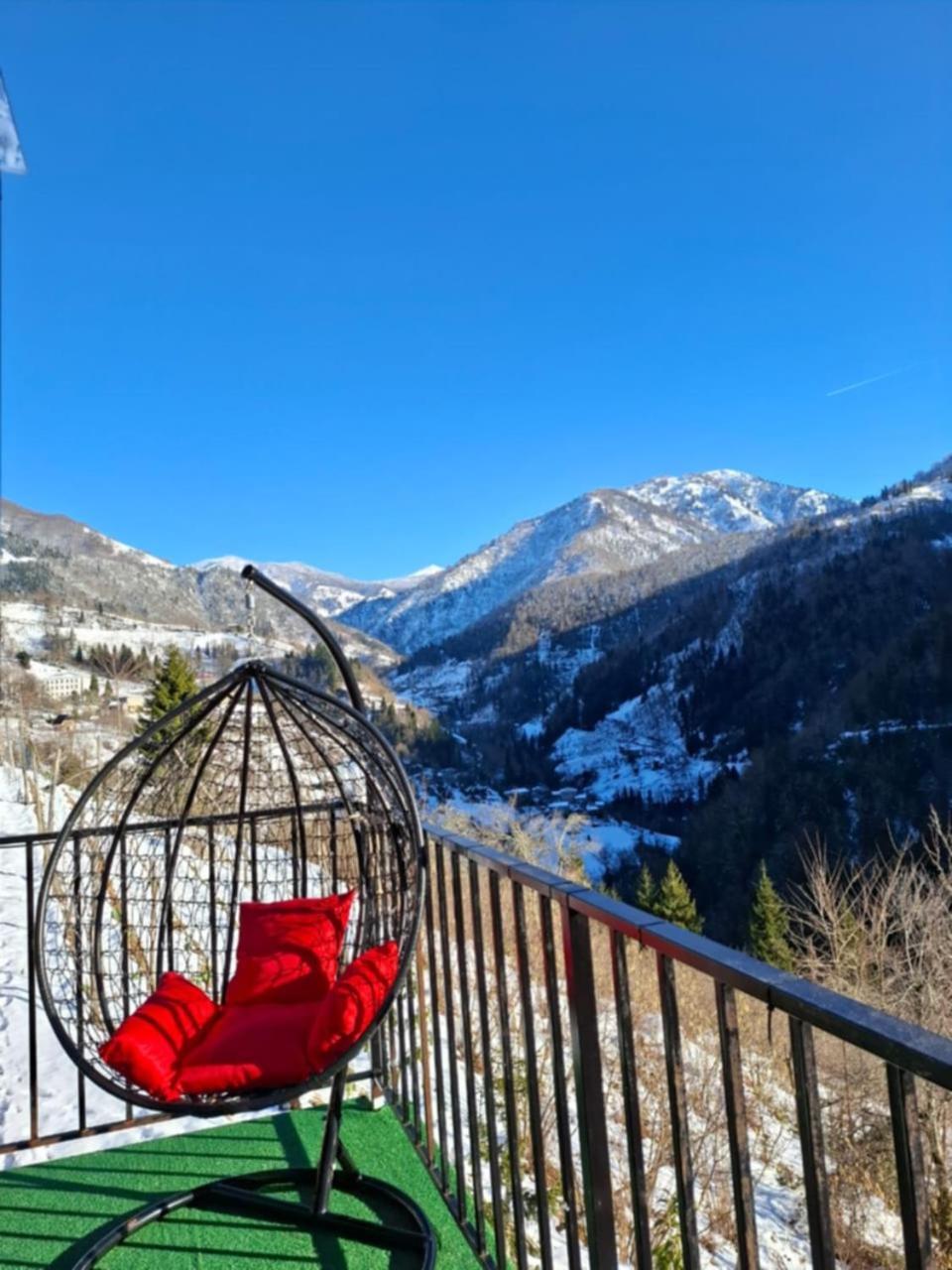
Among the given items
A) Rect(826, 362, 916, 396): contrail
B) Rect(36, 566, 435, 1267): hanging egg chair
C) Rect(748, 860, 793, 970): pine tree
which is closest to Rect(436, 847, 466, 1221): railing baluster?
Rect(36, 566, 435, 1267): hanging egg chair

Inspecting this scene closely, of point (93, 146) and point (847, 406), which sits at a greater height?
point (847, 406)

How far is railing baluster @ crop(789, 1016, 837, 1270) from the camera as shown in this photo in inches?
29.1

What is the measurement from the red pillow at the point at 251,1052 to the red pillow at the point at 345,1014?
5 centimetres

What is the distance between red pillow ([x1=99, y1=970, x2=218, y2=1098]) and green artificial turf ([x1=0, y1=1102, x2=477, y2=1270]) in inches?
16.9

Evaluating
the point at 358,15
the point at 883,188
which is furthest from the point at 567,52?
the point at 883,188

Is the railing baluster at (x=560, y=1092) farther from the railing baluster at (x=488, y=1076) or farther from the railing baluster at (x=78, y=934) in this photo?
the railing baluster at (x=78, y=934)

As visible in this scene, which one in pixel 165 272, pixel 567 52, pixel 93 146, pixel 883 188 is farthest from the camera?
pixel 883 188

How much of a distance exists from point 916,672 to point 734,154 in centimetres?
4196

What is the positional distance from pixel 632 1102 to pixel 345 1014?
0.69 metres

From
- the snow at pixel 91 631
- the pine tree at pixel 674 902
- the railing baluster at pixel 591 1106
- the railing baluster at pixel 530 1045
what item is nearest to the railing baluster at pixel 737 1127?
the railing baluster at pixel 591 1106

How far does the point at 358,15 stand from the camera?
8203 mm

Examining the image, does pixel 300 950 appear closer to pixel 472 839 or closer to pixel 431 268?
pixel 472 839

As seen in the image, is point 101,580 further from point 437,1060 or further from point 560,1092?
point 560,1092

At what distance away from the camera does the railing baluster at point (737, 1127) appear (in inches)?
33.7
